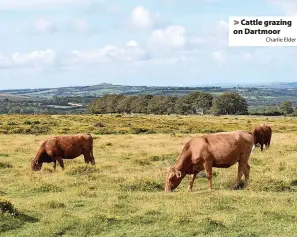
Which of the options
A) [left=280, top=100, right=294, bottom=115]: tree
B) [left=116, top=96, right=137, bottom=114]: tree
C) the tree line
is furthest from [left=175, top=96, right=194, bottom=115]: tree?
[left=280, top=100, right=294, bottom=115]: tree

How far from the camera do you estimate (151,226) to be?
40.8ft

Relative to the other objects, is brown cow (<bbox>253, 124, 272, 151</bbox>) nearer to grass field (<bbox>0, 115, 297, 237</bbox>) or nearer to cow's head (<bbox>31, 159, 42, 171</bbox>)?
grass field (<bbox>0, 115, 297, 237</bbox>)

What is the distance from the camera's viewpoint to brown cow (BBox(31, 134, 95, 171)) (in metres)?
23.9

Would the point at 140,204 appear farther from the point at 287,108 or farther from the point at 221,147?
the point at 287,108

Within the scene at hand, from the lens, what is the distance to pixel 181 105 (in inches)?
5782

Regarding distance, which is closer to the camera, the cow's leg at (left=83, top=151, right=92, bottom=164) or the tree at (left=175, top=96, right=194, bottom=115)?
the cow's leg at (left=83, top=151, right=92, bottom=164)

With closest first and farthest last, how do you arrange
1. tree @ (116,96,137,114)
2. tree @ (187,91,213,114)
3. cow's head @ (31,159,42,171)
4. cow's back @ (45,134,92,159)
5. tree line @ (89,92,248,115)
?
1. cow's head @ (31,159,42,171)
2. cow's back @ (45,134,92,159)
3. tree line @ (89,92,248,115)
4. tree @ (187,91,213,114)
5. tree @ (116,96,137,114)

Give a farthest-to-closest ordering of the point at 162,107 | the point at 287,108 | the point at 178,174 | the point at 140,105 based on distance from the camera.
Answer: the point at 140,105
the point at 162,107
the point at 287,108
the point at 178,174

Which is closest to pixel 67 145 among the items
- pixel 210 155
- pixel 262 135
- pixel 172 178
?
pixel 172 178

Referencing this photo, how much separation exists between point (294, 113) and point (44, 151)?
129612 millimetres

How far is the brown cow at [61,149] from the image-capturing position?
23875 mm

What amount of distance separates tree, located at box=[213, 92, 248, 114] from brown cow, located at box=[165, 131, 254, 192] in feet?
400

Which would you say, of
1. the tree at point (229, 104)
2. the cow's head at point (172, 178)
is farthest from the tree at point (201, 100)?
the cow's head at point (172, 178)

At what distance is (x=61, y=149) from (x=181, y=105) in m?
124
